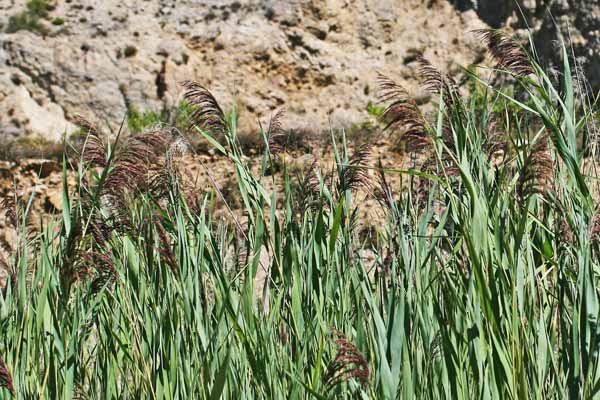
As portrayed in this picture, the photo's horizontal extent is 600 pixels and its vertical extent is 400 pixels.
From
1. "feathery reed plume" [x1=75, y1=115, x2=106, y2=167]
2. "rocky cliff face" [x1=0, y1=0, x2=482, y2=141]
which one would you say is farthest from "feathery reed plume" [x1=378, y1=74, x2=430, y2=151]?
"rocky cliff face" [x1=0, y1=0, x2=482, y2=141]

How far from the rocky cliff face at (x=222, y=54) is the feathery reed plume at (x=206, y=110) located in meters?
10.8

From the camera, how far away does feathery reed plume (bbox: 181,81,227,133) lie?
2328 millimetres

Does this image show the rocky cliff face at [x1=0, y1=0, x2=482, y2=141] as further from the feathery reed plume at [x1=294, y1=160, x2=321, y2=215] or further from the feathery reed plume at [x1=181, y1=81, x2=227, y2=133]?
the feathery reed plume at [x1=181, y1=81, x2=227, y2=133]

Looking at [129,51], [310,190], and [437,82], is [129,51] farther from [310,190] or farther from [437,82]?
[437,82]

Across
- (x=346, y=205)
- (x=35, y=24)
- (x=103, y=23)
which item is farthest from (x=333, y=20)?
(x=346, y=205)

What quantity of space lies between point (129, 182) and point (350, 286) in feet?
2.94

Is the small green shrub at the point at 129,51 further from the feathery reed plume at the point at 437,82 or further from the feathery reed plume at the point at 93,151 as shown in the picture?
the feathery reed plume at the point at 437,82

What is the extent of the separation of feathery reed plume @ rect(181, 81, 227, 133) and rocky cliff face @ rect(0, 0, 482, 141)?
35.6ft

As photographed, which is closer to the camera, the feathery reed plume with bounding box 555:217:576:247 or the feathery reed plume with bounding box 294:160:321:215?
the feathery reed plume with bounding box 555:217:576:247

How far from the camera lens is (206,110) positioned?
2391 millimetres

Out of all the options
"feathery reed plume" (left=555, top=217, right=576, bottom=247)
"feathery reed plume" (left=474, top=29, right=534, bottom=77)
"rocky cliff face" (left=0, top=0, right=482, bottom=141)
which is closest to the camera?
"feathery reed plume" (left=555, top=217, right=576, bottom=247)

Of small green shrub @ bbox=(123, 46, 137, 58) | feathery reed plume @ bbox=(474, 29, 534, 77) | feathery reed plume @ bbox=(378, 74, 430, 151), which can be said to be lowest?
small green shrub @ bbox=(123, 46, 137, 58)

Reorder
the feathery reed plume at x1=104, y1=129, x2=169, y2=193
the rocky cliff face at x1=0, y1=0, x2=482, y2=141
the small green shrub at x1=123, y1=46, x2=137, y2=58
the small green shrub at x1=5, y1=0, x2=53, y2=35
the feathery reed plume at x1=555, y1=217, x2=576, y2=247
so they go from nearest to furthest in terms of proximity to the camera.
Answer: the feathery reed plume at x1=104, y1=129, x2=169, y2=193 < the feathery reed plume at x1=555, y1=217, x2=576, y2=247 < the rocky cliff face at x1=0, y1=0, x2=482, y2=141 < the small green shrub at x1=123, y1=46, x2=137, y2=58 < the small green shrub at x1=5, y1=0, x2=53, y2=35

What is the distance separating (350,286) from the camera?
2656mm
